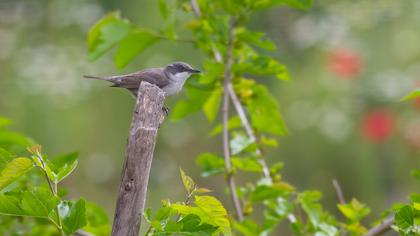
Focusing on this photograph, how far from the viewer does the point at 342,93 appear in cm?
743

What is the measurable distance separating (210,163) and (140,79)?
63cm

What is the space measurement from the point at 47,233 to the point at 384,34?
598cm

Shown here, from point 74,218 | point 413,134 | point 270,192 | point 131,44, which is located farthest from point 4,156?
point 413,134

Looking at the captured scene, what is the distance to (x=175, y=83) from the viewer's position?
3.33m

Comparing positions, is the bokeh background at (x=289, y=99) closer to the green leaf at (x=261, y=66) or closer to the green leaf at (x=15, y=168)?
the green leaf at (x=261, y=66)

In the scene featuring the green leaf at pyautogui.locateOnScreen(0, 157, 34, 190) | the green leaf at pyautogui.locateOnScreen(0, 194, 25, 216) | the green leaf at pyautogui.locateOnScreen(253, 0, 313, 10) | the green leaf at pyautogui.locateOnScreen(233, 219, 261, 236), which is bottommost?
the green leaf at pyautogui.locateOnScreen(233, 219, 261, 236)

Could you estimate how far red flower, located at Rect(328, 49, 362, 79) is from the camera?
7.40m

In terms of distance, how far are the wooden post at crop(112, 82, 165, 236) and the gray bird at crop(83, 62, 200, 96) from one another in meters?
1.32

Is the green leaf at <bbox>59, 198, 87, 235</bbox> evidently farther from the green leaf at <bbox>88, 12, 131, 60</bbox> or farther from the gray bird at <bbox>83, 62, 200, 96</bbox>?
the gray bird at <bbox>83, 62, 200, 96</bbox>

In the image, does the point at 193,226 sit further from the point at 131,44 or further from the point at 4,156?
the point at 131,44

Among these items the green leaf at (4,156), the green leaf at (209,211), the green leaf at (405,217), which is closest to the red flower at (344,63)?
the green leaf at (405,217)

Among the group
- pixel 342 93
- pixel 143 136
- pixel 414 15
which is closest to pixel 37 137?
pixel 342 93

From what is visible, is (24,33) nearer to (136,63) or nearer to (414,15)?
(136,63)

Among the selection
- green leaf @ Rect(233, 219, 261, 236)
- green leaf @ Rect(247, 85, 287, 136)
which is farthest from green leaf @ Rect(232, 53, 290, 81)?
green leaf @ Rect(233, 219, 261, 236)
